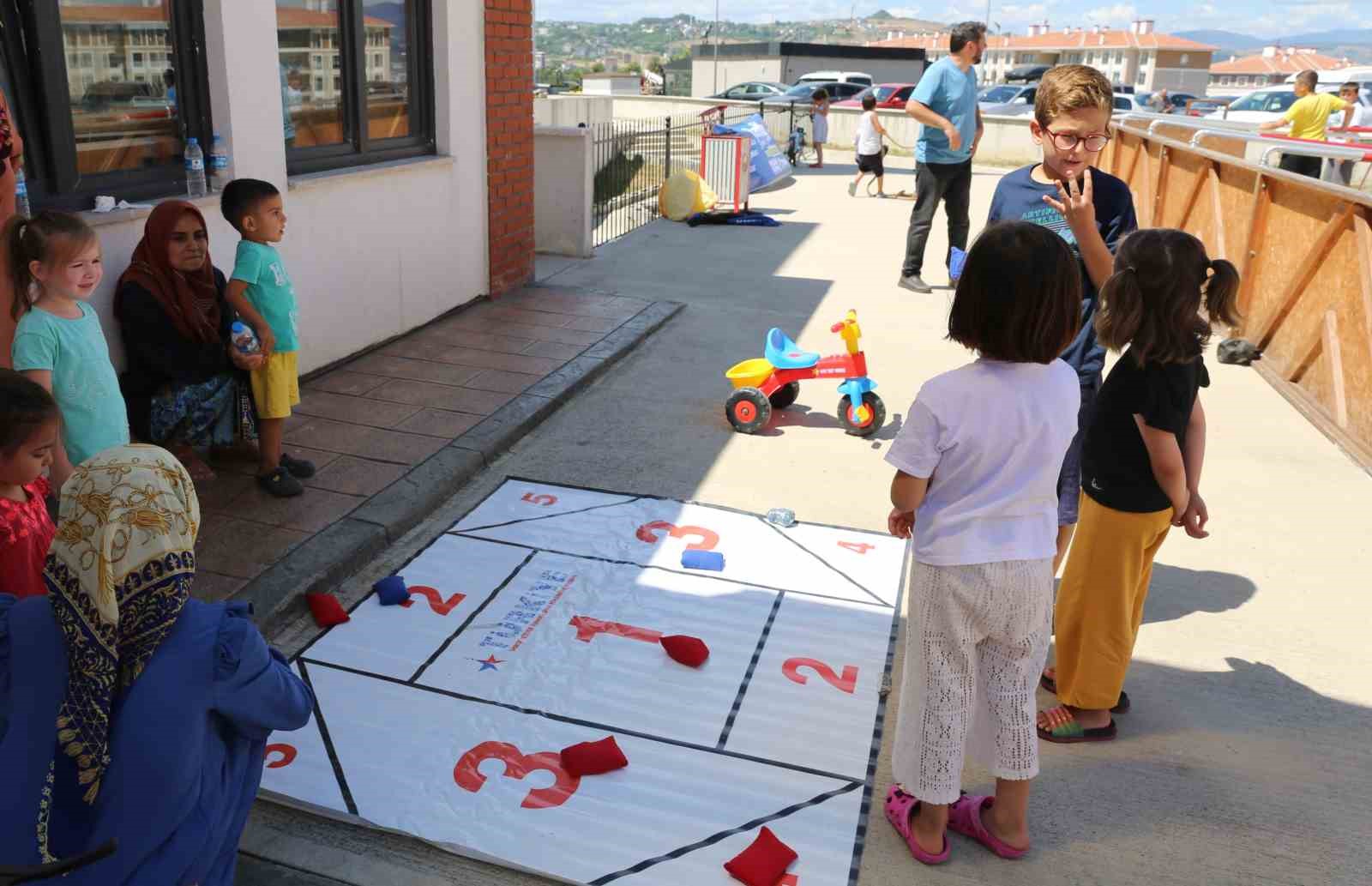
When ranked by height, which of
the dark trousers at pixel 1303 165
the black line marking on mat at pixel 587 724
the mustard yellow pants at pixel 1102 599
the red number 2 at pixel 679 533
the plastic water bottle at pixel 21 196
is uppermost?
the plastic water bottle at pixel 21 196

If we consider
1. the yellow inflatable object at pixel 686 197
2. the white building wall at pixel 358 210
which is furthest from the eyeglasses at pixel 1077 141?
the yellow inflatable object at pixel 686 197

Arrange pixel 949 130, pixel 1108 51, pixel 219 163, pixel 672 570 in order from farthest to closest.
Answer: pixel 1108 51
pixel 949 130
pixel 219 163
pixel 672 570

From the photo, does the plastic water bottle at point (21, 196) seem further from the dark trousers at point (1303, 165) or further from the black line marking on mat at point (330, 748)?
the dark trousers at point (1303, 165)

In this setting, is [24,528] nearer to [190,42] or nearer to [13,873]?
[13,873]

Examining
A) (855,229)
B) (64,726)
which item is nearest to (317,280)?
(64,726)

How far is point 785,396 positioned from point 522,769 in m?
3.47

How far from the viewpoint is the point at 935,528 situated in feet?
8.00

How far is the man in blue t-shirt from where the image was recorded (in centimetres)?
829

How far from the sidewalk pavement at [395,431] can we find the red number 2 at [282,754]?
656 millimetres

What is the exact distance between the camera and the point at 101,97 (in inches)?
185

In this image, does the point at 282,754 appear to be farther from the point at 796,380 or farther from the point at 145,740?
the point at 796,380

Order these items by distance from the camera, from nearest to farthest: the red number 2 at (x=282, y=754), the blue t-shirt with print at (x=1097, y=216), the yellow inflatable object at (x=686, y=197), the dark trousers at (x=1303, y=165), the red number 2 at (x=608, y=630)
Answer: the red number 2 at (x=282, y=754) < the blue t-shirt with print at (x=1097, y=216) < the red number 2 at (x=608, y=630) < the dark trousers at (x=1303, y=165) < the yellow inflatable object at (x=686, y=197)

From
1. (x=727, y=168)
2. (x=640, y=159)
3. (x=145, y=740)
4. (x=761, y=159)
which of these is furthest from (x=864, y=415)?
(x=640, y=159)

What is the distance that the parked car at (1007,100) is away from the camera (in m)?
28.8
